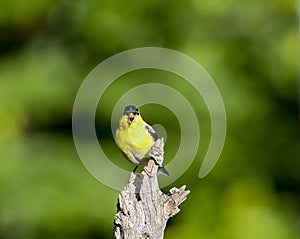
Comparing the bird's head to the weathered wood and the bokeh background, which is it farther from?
the bokeh background

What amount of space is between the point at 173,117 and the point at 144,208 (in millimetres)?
2424

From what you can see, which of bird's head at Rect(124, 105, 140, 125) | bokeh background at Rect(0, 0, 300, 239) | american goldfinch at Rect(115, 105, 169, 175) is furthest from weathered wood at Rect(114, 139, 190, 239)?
bokeh background at Rect(0, 0, 300, 239)

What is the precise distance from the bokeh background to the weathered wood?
2295 mm

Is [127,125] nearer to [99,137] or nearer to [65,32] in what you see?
[99,137]

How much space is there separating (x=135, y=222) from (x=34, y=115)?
3.08m

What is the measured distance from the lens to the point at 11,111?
5.03 meters

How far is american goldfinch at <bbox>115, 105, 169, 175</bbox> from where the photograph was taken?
225 cm

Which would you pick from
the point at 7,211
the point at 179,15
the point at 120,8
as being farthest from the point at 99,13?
the point at 7,211

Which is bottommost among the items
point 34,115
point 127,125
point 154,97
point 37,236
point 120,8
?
point 127,125

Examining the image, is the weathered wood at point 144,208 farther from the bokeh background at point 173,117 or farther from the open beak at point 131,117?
the bokeh background at point 173,117

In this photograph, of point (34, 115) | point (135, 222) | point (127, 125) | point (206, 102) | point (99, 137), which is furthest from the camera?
point (34, 115)

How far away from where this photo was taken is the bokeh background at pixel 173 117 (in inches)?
186

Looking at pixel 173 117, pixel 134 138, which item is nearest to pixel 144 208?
pixel 134 138

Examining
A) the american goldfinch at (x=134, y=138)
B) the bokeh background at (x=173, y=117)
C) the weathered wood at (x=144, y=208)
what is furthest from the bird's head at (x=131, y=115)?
the bokeh background at (x=173, y=117)
